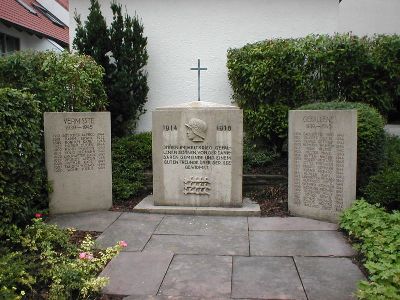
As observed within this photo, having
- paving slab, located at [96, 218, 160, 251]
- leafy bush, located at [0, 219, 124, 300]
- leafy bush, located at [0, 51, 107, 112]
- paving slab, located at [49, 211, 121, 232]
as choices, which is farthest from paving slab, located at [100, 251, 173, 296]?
leafy bush, located at [0, 51, 107, 112]

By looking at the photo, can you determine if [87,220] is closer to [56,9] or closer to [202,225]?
[202,225]

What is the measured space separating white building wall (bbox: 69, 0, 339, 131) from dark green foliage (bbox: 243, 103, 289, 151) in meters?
1.50

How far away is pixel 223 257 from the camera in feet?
14.5

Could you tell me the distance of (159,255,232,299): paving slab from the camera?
3.61 metres

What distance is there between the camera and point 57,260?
159 inches

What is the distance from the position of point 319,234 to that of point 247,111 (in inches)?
148

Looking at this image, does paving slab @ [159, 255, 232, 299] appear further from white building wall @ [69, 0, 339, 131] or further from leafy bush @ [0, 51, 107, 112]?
white building wall @ [69, 0, 339, 131]

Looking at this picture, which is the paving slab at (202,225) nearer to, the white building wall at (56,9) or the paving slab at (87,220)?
the paving slab at (87,220)

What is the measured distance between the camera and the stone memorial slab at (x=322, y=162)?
5.53m

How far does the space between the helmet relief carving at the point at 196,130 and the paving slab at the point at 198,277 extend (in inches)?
85.7

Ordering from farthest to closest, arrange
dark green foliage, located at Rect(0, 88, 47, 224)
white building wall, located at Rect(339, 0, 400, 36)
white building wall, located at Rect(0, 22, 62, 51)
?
white building wall, located at Rect(0, 22, 62, 51) < white building wall, located at Rect(339, 0, 400, 36) < dark green foliage, located at Rect(0, 88, 47, 224)

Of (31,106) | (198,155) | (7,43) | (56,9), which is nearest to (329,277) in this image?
(198,155)

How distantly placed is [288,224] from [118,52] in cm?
569

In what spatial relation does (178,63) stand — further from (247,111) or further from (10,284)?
(10,284)
